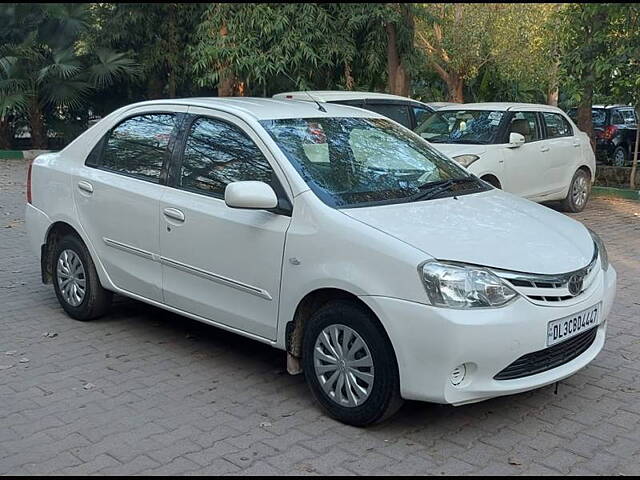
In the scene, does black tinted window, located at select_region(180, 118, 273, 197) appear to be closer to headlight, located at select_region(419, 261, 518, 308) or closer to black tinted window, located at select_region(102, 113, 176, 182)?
black tinted window, located at select_region(102, 113, 176, 182)

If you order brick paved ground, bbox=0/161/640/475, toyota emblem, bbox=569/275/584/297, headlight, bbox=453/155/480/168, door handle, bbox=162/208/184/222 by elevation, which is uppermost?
headlight, bbox=453/155/480/168

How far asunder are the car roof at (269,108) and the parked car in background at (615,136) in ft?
51.8

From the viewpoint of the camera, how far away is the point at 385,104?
36.2 feet

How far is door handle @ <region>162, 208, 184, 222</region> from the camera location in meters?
5.05

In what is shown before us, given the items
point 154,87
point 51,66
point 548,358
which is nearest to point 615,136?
point 154,87

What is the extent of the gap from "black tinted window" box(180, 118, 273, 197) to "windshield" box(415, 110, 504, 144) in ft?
19.5

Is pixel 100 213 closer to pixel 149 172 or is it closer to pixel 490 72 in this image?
pixel 149 172

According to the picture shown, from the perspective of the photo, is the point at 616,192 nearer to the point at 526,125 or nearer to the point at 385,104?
the point at 526,125

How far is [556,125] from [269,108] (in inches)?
293

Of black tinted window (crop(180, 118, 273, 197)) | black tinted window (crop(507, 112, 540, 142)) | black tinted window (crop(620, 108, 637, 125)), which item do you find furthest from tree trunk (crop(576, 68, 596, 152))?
black tinted window (crop(180, 118, 273, 197))

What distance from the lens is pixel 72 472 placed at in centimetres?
373

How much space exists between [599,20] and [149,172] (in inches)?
396

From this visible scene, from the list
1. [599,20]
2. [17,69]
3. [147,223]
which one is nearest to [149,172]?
[147,223]

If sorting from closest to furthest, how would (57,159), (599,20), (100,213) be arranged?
(100,213), (57,159), (599,20)
